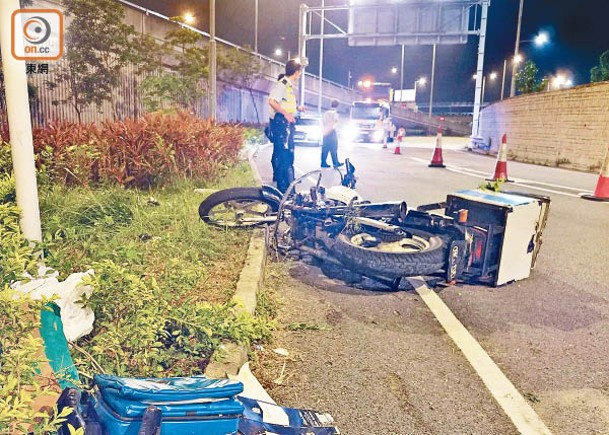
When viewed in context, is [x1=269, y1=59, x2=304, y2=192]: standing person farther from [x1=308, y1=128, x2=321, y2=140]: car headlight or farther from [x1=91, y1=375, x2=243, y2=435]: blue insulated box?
[x1=308, y1=128, x2=321, y2=140]: car headlight

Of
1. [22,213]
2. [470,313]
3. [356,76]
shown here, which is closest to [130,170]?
[22,213]

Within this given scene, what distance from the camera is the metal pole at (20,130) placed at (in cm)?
333

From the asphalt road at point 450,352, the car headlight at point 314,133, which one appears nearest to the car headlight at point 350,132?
the car headlight at point 314,133

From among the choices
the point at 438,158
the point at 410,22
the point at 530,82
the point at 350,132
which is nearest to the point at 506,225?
the point at 438,158

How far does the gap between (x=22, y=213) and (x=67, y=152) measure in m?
4.00

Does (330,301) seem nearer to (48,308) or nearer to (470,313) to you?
(470,313)

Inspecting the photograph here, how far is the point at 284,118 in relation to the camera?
303 inches

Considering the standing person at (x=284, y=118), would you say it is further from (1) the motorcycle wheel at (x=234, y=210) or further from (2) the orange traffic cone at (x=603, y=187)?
(2) the orange traffic cone at (x=603, y=187)

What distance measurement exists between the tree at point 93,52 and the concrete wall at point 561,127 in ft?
47.8

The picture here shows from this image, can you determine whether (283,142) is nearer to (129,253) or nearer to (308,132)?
(129,253)

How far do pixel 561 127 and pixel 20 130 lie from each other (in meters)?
18.7

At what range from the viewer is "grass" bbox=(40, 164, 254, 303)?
12.4ft

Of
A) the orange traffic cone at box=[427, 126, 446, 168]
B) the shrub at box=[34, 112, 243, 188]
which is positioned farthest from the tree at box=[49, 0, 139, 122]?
the orange traffic cone at box=[427, 126, 446, 168]

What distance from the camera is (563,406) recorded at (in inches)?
111
